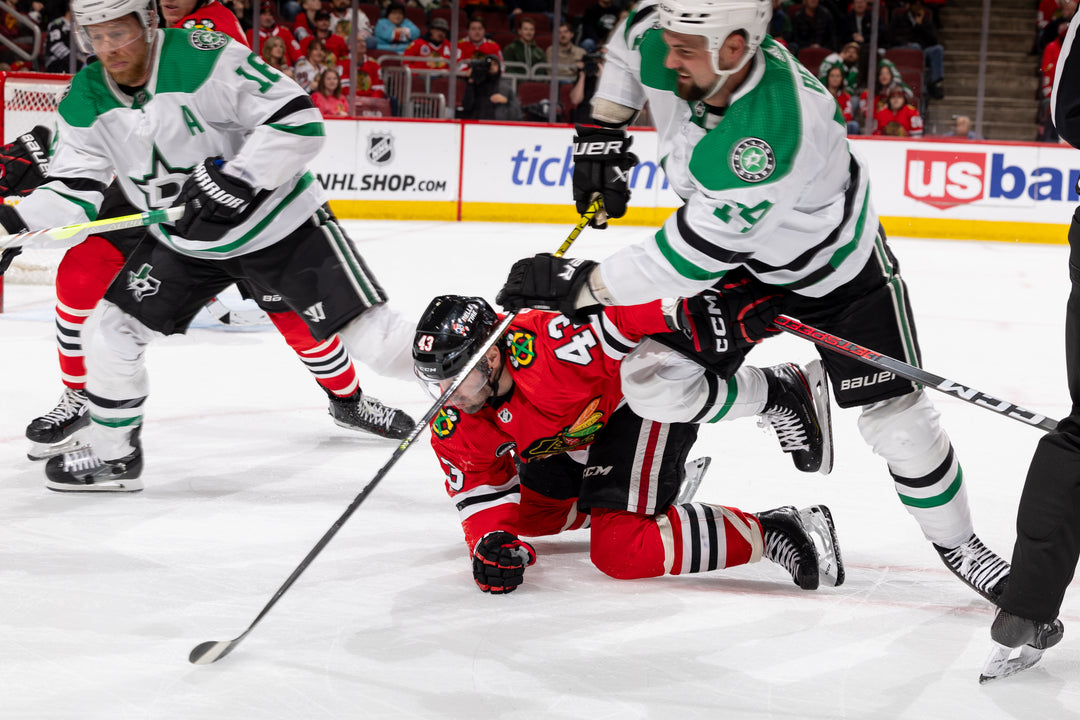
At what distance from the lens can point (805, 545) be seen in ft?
7.39

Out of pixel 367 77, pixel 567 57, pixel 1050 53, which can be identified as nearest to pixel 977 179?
pixel 1050 53

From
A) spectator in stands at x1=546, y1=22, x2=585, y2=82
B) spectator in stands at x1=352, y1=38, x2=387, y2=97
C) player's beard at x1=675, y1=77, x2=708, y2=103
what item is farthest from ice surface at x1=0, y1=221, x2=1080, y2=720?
spectator in stands at x1=546, y1=22, x2=585, y2=82

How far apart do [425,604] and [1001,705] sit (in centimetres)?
97

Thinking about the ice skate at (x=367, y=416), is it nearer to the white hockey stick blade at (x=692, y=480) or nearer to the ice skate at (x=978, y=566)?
the white hockey stick blade at (x=692, y=480)

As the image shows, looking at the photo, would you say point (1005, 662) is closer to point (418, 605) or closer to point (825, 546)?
point (825, 546)

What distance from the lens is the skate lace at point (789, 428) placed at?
2.51 metres

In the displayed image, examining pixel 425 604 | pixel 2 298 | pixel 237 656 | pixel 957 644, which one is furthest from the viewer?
pixel 2 298

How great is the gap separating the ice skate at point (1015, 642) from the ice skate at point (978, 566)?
9.0 inches

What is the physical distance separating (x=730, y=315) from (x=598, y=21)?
8.25 meters

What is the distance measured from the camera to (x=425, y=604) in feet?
7.04

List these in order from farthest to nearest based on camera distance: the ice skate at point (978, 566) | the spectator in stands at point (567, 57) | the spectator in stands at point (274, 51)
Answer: the spectator in stands at point (567, 57) < the spectator in stands at point (274, 51) < the ice skate at point (978, 566)

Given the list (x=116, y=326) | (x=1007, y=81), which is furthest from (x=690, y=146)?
(x=1007, y=81)

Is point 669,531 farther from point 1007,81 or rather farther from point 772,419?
point 1007,81

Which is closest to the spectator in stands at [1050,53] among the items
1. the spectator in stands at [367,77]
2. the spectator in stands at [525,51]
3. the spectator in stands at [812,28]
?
the spectator in stands at [812,28]
